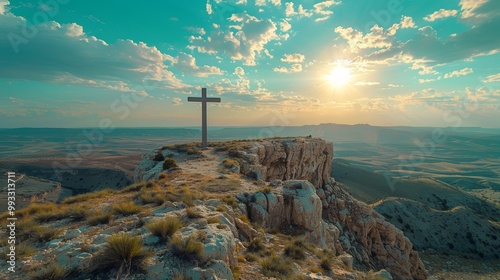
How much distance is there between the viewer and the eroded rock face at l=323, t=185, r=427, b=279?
27453mm

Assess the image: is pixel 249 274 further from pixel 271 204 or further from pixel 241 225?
pixel 271 204

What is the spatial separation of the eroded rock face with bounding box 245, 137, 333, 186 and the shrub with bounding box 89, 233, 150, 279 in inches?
689

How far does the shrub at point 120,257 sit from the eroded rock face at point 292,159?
17503 millimetres

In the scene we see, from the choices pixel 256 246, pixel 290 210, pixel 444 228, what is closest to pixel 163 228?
pixel 256 246

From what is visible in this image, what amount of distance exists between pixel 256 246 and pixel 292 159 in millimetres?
22798

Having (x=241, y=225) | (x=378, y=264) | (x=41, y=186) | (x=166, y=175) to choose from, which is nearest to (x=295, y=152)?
(x=378, y=264)

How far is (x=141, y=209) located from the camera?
30.7 ft

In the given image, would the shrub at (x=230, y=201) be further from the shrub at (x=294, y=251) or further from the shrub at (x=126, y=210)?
the shrub at (x=126, y=210)

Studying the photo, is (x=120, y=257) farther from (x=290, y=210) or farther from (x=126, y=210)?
(x=290, y=210)

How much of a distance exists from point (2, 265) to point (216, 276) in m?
4.87

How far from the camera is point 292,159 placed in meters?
31.2

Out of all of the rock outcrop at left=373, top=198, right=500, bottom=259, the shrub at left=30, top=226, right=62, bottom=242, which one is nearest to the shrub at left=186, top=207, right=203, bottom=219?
the shrub at left=30, top=226, right=62, bottom=242

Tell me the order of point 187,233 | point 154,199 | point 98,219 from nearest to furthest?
point 187,233, point 98,219, point 154,199

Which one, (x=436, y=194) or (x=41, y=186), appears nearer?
(x=41, y=186)
